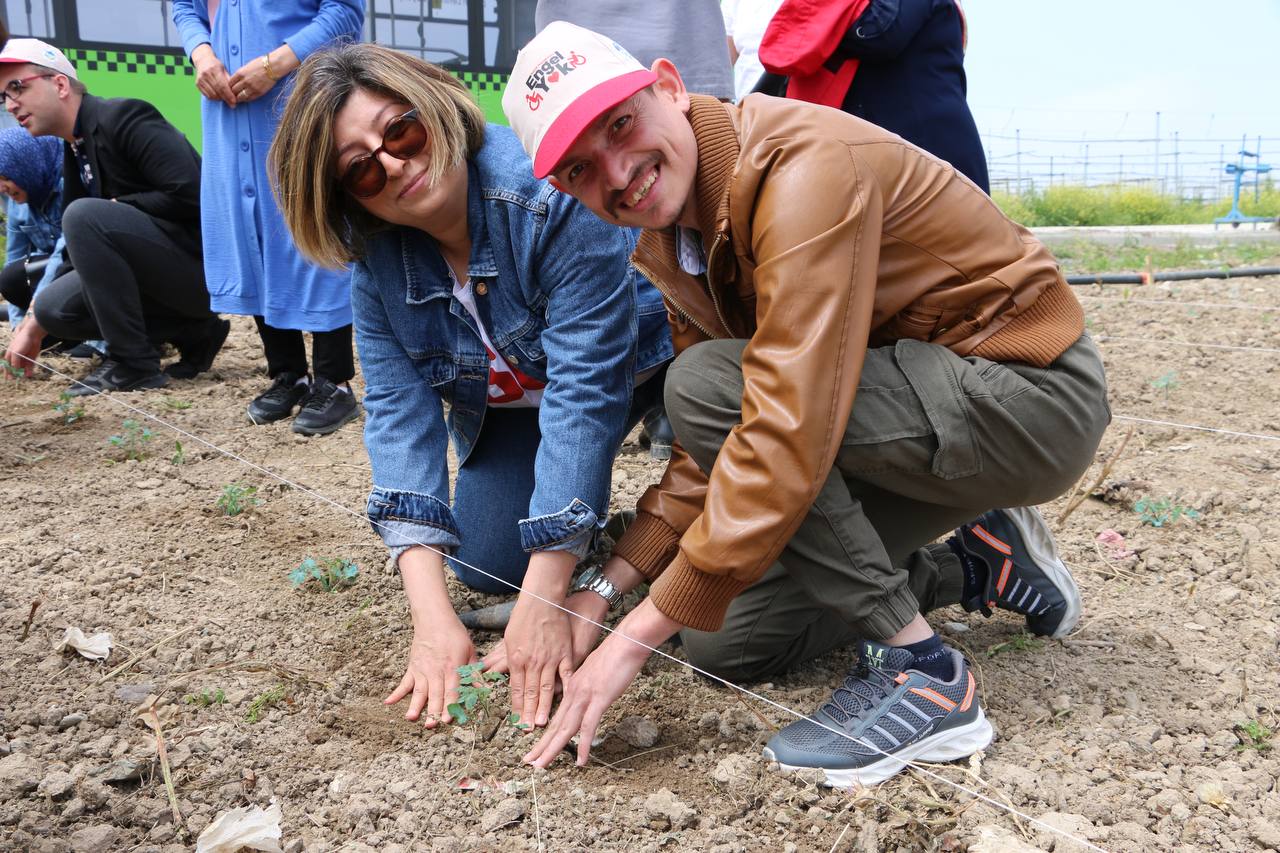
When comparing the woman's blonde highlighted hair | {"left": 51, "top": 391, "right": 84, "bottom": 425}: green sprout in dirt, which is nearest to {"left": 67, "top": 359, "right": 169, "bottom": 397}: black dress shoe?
{"left": 51, "top": 391, "right": 84, "bottom": 425}: green sprout in dirt

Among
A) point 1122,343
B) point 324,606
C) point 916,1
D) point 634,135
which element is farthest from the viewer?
point 1122,343

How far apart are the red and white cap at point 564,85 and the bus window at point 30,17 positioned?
20.1 feet

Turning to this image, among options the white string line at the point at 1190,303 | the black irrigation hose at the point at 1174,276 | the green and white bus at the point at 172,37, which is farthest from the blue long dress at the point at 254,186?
the black irrigation hose at the point at 1174,276

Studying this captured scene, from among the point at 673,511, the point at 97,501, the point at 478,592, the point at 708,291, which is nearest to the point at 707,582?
the point at 673,511

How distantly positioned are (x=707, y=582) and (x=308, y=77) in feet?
3.75

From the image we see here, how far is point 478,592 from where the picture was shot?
2.41 meters

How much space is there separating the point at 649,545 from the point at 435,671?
1.44ft

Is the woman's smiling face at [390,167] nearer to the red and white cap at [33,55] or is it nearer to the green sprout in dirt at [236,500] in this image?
the green sprout in dirt at [236,500]

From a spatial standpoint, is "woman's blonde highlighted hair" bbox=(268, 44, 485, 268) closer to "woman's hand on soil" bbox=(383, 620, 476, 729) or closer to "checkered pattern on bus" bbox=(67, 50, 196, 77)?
"woman's hand on soil" bbox=(383, 620, 476, 729)

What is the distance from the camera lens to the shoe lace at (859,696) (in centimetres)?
165

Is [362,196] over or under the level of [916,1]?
under

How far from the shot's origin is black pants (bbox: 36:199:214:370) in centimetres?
387

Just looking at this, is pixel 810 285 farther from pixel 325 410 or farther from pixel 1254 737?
pixel 325 410

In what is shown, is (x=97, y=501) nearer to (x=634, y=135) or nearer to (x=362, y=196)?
(x=362, y=196)
